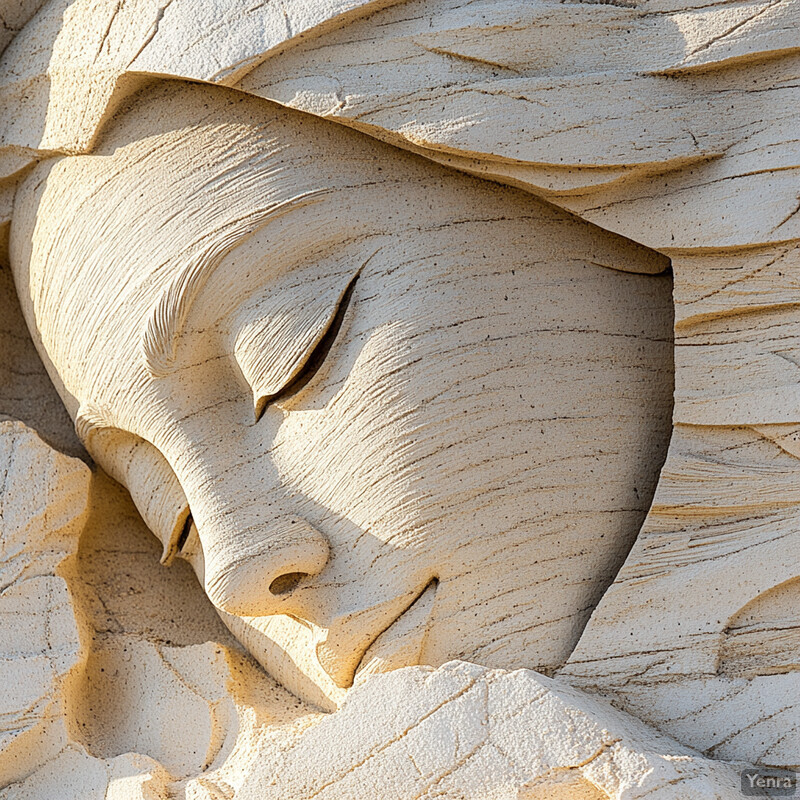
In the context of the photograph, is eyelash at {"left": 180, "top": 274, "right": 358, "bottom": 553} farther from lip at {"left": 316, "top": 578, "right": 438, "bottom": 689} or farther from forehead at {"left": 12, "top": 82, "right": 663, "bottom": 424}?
lip at {"left": 316, "top": 578, "right": 438, "bottom": 689}

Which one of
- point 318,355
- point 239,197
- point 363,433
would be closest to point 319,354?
point 318,355

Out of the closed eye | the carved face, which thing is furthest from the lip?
the closed eye

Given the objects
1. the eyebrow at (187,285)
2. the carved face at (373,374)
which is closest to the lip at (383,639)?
the carved face at (373,374)

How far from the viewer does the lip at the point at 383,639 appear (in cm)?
168

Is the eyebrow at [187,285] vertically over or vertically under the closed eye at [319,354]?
over

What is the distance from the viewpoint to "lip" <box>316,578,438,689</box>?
168 cm

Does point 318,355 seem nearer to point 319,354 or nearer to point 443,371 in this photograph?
point 319,354

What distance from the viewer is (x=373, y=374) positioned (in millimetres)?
1688

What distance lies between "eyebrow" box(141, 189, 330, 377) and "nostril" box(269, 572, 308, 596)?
36 cm

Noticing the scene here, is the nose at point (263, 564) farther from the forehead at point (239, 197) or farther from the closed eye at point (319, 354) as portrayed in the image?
the forehead at point (239, 197)

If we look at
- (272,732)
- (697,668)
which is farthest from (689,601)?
(272,732)

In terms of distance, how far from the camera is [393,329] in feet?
5.53

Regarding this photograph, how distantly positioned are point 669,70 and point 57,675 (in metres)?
1.28

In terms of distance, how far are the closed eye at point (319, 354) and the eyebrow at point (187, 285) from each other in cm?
15
